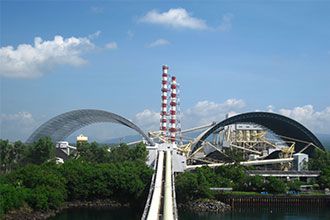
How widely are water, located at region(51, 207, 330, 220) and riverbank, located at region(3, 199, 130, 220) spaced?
2.00ft

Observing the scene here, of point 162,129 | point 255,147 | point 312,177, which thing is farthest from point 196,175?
point 255,147

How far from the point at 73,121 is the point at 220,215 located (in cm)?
2942

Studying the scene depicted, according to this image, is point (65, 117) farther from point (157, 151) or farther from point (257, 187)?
point (257, 187)

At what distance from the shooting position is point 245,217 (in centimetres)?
3425

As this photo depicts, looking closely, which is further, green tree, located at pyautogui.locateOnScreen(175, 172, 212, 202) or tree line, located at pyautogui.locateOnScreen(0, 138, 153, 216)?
green tree, located at pyautogui.locateOnScreen(175, 172, 212, 202)

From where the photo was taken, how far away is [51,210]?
33125 mm

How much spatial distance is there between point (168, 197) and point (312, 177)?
24733 mm

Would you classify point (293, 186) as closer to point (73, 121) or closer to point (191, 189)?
Answer: point (191, 189)

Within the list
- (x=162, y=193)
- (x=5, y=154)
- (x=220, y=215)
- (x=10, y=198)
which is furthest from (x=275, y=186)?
(x=5, y=154)

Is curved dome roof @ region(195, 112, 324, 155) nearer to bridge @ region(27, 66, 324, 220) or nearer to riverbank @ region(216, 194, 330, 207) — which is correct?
bridge @ region(27, 66, 324, 220)

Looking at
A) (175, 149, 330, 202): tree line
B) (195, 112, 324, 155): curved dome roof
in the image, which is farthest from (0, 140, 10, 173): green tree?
(195, 112, 324, 155): curved dome roof

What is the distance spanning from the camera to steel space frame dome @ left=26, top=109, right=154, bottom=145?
56681 millimetres

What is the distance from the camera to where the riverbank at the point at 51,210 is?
29.2 m

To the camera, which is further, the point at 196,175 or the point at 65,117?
the point at 65,117
